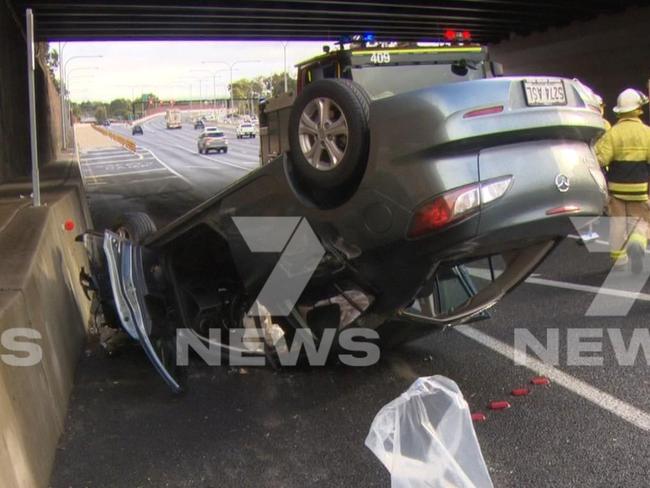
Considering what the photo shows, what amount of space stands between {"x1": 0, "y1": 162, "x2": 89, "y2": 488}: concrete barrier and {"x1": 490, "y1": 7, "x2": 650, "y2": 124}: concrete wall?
15.9m

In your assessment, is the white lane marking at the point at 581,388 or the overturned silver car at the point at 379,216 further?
the white lane marking at the point at 581,388

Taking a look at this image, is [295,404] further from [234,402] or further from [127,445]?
[127,445]

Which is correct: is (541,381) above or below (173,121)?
below

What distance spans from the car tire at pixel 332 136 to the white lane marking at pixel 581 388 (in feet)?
6.75

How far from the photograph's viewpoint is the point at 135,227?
550cm

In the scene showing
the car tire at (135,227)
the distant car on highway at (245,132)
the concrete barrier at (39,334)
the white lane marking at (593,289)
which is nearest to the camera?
the concrete barrier at (39,334)

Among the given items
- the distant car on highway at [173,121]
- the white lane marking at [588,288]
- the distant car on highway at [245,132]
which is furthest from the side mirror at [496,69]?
the distant car on highway at [173,121]

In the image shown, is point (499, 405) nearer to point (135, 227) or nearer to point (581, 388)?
point (581, 388)

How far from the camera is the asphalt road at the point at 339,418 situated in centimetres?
335

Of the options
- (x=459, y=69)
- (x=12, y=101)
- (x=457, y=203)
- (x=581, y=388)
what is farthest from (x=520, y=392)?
(x=12, y=101)

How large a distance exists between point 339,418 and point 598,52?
17741 mm

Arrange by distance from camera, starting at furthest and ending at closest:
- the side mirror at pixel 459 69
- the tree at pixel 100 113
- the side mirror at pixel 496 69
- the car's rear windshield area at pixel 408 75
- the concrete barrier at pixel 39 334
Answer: the tree at pixel 100 113 < the side mirror at pixel 496 69 < the side mirror at pixel 459 69 < the car's rear windshield area at pixel 408 75 < the concrete barrier at pixel 39 334

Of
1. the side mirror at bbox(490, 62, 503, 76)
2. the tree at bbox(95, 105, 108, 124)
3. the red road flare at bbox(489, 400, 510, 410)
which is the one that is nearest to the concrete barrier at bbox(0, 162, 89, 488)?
the red road flare at bbox(489, 400, 510, 410)

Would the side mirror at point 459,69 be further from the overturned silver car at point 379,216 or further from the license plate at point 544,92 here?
the license plate at point 544,92
